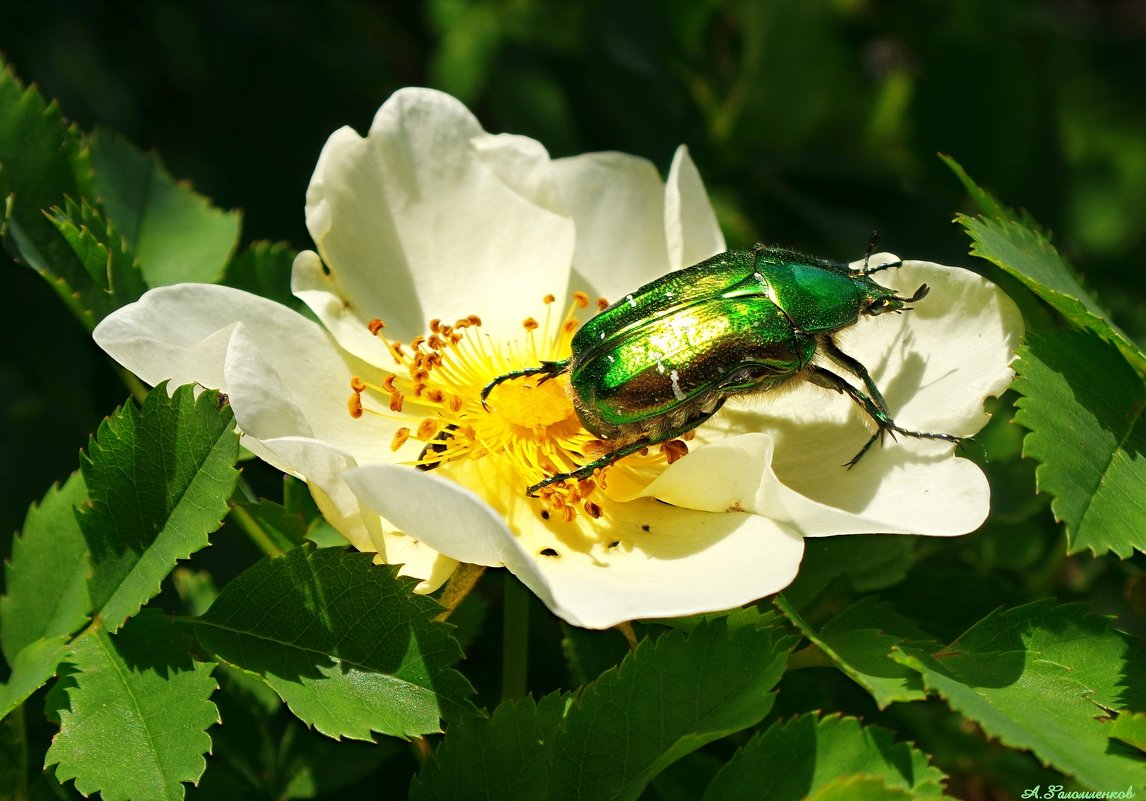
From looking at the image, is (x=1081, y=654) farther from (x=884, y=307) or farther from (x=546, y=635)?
(x=546, y=635)

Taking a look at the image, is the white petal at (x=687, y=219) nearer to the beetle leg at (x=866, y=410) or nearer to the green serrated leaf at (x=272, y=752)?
the beetle leg at (x=866, y=410)

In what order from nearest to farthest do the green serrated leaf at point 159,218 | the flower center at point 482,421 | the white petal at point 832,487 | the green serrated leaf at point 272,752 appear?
the white petal at point 832,487 → the green serrated leaf at point 272,752 → the flower center at point 482,421 → the green serrated leaf at point 159,218

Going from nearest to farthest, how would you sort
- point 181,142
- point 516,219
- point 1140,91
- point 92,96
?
point 516,219 → point 92,96 → point 181,142 → point 1140,91

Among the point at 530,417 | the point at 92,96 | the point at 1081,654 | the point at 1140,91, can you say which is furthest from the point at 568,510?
the point at 1140,91

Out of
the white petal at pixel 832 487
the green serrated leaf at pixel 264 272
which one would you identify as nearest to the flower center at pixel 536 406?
the white petal at pixel 832 487

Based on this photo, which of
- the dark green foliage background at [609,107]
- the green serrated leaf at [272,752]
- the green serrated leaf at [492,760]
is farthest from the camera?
the dark green foliage background at [609,107]

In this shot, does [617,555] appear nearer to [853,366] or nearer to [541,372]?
[541,372]
